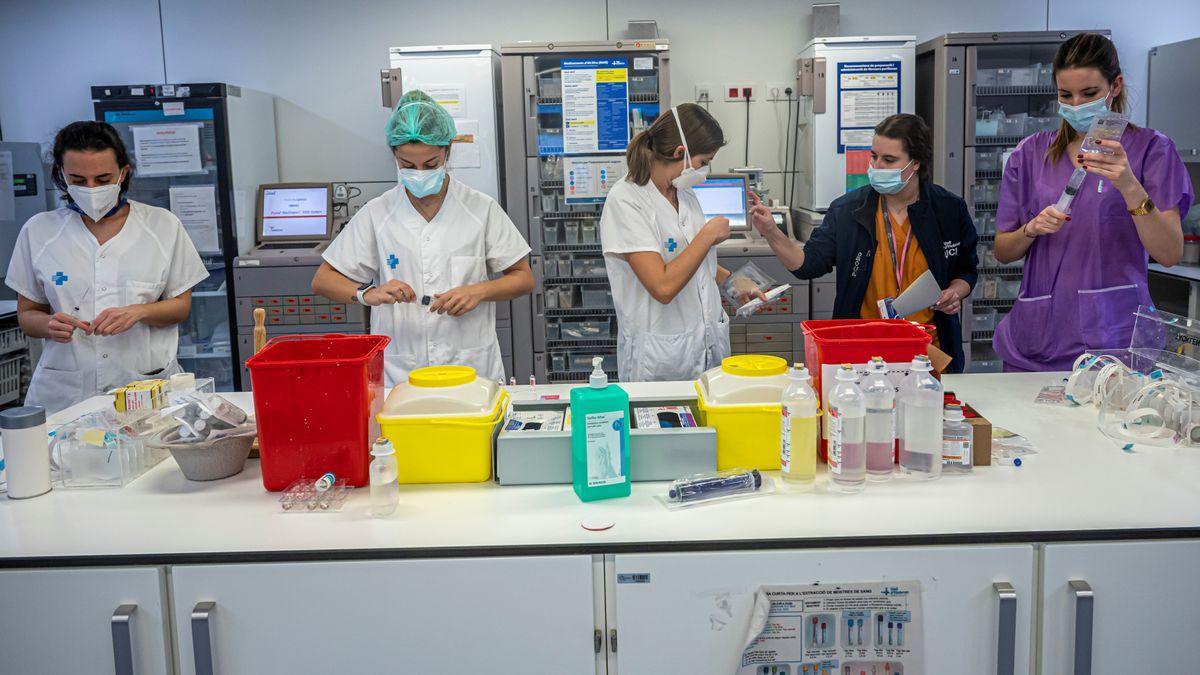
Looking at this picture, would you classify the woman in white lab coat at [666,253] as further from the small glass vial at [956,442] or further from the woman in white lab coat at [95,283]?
the woman in white lab coat at [95,283]

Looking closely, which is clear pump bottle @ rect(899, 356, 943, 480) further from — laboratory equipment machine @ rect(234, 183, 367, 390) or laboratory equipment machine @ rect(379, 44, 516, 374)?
laboratory equipment machine @ rect(234, 183, 367, 390)

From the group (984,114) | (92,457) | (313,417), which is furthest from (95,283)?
(984,114)

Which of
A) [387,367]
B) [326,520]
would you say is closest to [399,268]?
[387,367]

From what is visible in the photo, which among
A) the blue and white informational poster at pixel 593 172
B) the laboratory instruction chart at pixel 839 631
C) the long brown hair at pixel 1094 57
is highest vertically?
the long brown hair at pixel 1094 57

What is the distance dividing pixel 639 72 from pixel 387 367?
2.62m

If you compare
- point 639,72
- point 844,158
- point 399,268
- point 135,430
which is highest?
point 639,72

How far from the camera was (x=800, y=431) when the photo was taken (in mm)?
1995

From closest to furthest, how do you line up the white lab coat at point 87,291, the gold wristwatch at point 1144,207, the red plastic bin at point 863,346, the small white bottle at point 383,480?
the small white bottle at point 383,480 < the red plastic bin at point 863,346 < the gold wristwatch at point 1144,207 < the white lab coat at point 87,291

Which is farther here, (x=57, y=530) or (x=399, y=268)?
(x=399, y=268)

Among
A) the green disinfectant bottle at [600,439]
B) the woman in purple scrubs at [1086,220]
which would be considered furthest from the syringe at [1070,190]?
the green disinfectant bottle at [600,439]

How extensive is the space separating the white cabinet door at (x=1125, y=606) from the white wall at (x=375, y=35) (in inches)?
161

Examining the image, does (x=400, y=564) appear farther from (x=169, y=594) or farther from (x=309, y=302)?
(x=309, y=302)

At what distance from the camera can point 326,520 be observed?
1.92 m

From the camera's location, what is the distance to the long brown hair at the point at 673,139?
301 cm
